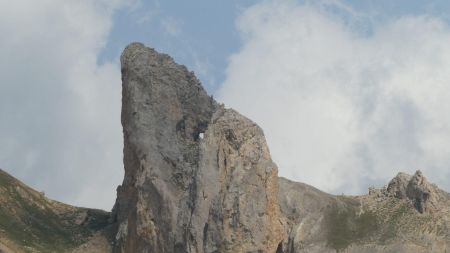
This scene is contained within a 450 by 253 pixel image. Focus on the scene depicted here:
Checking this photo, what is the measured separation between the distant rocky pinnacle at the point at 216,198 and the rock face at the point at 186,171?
0.34 feet

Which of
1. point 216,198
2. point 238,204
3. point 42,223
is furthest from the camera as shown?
point 42,223

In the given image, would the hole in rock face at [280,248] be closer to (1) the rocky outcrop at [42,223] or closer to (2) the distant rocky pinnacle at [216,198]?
(2) the distant rocky pinnacle at [216,198]

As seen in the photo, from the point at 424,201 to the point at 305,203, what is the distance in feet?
34.8

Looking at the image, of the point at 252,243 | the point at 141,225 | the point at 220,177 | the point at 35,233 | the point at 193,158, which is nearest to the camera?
the point at 252,243

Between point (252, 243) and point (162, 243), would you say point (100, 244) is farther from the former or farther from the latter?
point (252, 243)

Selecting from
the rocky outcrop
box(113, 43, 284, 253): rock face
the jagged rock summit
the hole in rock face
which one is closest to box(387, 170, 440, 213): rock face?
the jagged rock summit

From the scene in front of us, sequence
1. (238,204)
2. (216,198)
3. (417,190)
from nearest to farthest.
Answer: (238,204) → (417,190) → (216,198)

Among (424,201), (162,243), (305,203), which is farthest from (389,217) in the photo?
(162,243)

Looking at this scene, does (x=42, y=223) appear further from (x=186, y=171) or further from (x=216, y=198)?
(x=216, y=198)

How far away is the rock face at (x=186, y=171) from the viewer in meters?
69.1

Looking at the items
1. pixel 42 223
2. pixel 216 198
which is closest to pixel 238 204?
pixel 216 198

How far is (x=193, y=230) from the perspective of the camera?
70500mm

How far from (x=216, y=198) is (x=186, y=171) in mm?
11144

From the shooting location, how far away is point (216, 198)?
71.0 m
